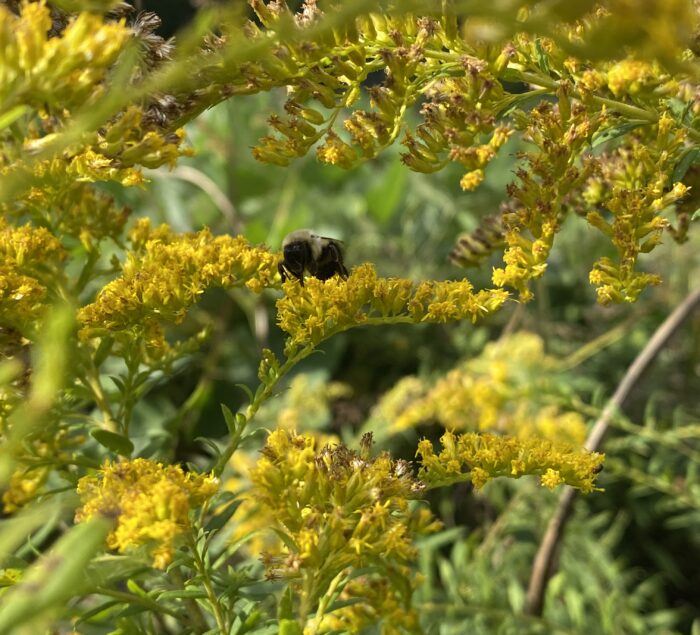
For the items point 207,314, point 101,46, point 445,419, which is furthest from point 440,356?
point 101,46

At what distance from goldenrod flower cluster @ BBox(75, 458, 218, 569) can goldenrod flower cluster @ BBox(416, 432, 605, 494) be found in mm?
191

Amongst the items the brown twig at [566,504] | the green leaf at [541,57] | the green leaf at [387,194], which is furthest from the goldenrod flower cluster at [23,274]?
the green leaf at [387,194]

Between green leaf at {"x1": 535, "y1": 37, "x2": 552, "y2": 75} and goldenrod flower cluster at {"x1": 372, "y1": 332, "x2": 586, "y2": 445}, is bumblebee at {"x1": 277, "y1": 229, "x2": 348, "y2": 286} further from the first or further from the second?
goldenrod flower cluster at {"x1": 372, "y1": 332, "x2": 586, "y2": 445}

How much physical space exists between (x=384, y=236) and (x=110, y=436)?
208 cm

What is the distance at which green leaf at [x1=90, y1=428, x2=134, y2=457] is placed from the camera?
2.46ft

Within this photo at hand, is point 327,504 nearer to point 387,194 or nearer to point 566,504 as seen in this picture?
point 566,504

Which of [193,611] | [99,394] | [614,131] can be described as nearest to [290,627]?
[193,611]

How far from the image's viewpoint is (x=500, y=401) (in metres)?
1.60

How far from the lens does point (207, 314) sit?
2432 millimetres

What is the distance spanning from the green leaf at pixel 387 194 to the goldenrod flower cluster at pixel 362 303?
1996 mm

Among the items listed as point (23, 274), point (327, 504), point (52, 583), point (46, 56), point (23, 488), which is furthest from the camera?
point (23, 488)

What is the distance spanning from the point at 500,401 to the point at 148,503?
3.66 ft

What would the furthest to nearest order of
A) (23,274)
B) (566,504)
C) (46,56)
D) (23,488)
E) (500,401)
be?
(500,401), (566,504), (23,488), (23,274), (46,56)

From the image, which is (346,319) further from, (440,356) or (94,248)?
(440,356)
